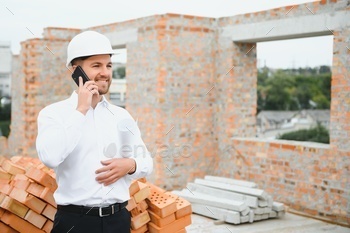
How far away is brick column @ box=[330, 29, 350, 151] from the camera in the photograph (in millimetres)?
6852

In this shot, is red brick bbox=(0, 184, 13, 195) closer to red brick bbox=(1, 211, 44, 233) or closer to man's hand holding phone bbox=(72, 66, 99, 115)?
red brick bbox=(1, 211, 44, 233)

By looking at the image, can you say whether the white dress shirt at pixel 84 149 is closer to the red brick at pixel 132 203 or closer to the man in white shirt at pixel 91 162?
the man in white shirt at pixel 91 162

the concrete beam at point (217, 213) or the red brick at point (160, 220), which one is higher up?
the red brick at point (160, 220)

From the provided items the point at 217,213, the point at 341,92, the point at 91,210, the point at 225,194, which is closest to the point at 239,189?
the point at 225,194

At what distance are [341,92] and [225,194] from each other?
235 centimetres

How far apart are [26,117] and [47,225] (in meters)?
8.13

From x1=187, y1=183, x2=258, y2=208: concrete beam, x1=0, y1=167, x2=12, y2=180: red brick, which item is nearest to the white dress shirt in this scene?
x1=0, y1=167, x2=12, y2=180: red brick

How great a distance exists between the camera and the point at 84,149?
9.07 ft

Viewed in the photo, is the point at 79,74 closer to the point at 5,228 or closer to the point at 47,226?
the point at 47,226

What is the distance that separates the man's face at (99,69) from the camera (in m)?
2.81

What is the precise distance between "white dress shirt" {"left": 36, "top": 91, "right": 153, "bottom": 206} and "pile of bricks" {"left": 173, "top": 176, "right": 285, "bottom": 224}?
401 centimetres

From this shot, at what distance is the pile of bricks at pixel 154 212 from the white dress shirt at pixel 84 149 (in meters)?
1.58

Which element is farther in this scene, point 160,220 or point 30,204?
point 160,220

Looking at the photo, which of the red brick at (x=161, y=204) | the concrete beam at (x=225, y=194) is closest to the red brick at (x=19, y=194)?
the red brick at (x=161, y=204)
